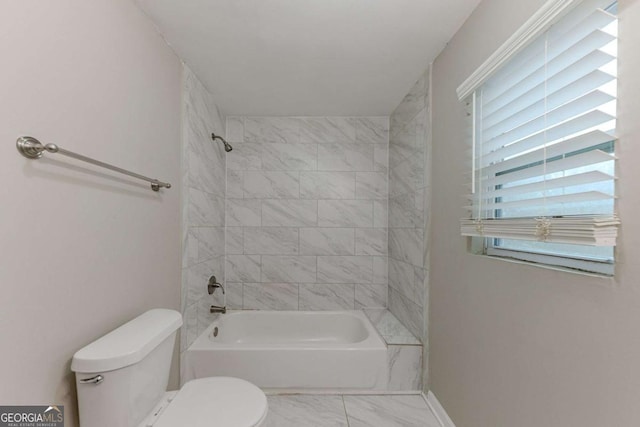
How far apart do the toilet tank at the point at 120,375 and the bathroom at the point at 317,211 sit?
0.27 ft

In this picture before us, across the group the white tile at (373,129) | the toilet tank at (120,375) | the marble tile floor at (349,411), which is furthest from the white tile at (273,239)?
the toilet tank at (120,375)

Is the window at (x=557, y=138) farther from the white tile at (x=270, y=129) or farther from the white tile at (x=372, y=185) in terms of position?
the white tile at (x=270, y=129)

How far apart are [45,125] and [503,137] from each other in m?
1.66

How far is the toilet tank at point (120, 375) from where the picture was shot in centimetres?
114

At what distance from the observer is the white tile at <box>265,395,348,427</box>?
6.81 feet

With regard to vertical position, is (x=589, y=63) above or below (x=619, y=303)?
above

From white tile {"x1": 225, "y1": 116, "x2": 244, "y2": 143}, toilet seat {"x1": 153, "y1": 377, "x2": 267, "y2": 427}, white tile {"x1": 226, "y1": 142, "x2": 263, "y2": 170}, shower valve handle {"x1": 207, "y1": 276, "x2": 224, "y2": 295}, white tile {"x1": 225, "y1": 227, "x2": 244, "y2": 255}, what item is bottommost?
toilet seat {"x1": 153, "y1": 377, "x2": 267, "y2": 427}

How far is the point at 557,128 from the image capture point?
1098 mm

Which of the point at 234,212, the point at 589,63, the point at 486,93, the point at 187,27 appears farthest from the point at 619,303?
the point at 234,212

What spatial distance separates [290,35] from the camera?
6.21ft

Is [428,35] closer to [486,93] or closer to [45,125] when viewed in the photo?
[486,93]

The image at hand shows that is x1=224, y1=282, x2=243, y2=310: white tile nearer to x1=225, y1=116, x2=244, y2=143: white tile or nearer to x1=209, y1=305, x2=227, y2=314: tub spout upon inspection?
x1=209, y1=305, x2=227, y2=314: tub spout

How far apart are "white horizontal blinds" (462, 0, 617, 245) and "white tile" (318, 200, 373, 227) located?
1817 millimetres

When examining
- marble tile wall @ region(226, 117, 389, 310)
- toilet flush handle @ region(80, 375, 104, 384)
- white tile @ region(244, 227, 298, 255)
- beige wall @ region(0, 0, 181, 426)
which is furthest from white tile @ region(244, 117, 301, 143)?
toilet flush handle @ region(80, 375, 104, 384)
